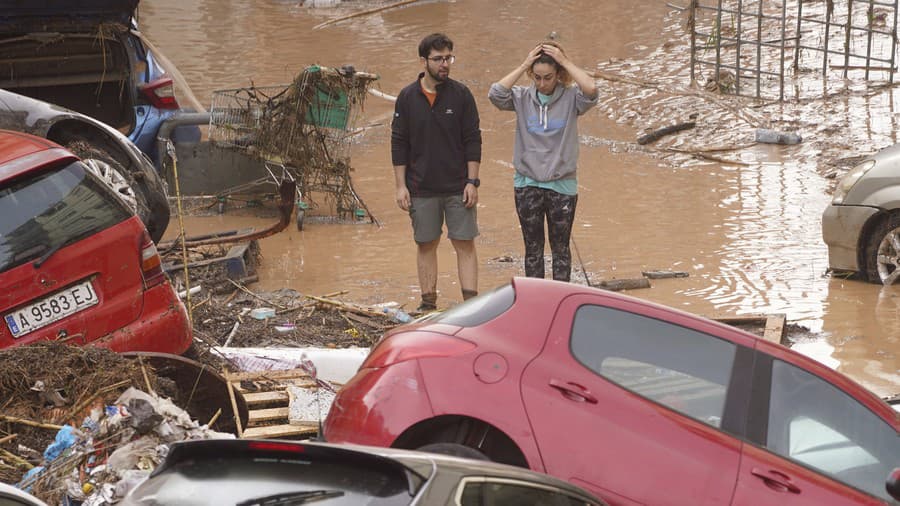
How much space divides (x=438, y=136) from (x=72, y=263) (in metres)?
3.25

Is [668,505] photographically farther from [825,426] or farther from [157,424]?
[157,424]

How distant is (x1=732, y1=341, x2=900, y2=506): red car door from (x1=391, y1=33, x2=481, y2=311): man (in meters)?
4.15

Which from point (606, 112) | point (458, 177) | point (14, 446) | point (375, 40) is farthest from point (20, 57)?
point (375, 40)

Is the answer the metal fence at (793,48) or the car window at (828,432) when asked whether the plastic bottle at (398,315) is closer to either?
the car window at (828,432)

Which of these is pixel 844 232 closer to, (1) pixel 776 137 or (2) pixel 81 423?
(1) pixel 776 137

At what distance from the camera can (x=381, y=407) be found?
4.85 metres

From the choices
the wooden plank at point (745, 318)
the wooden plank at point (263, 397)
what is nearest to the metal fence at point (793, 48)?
the wooden plank at point (745, 318)

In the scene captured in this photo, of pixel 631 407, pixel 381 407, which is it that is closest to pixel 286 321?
pixel 381 407

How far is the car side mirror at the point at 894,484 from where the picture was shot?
441 centimetres


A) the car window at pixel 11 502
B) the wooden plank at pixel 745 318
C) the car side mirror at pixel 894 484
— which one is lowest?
the wooden plank at pixel 745 318

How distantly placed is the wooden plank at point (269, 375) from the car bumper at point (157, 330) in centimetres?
42

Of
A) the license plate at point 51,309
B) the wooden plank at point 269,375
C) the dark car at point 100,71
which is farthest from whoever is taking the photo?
the dark car at point 100,71

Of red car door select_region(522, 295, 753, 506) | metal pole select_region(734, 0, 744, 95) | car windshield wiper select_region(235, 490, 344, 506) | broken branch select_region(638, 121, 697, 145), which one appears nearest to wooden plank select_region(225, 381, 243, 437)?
red car door select_region(522, 295, 753, 506)

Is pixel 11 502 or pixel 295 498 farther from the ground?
pixel 295 498
